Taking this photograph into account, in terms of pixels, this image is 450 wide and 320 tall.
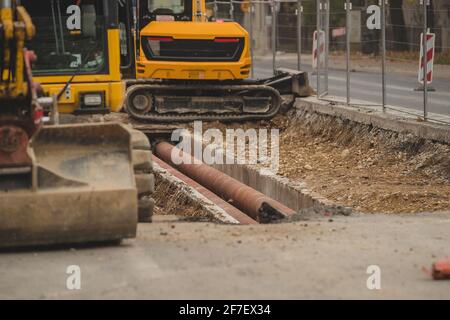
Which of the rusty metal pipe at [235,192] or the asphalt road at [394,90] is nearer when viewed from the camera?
the rusty metal pipe at [235,192]

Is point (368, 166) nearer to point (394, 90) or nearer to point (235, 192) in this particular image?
point (235, 192)

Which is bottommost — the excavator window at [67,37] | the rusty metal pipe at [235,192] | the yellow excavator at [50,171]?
the rusty metal pipe at [235,192]

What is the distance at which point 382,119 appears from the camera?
1909 centimetres

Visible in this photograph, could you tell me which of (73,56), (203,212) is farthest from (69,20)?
(203,212)

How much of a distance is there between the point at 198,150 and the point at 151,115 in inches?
117

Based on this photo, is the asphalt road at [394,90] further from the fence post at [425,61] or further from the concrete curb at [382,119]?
the fence post at [425,61]

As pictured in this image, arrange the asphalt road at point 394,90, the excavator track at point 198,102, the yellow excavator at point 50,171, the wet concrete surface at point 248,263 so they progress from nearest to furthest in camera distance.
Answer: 1. the wet concrete surface at point 248,263
2. the yellow excavator at point 50,171
3. the asphalt road at point 394,90
4. the excavator track at point 198,102

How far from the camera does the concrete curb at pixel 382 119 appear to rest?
16812 mm

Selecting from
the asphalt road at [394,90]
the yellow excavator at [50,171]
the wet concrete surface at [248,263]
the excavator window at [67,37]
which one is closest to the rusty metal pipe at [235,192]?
the wet concrete surface at [248,263]

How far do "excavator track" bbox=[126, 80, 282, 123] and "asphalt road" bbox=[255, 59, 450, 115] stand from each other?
5.42 feet

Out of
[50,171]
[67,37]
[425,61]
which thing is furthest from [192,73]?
[50,171]

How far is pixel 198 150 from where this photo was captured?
21.5m

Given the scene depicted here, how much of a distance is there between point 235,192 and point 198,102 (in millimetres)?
8016

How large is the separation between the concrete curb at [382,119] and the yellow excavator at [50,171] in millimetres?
6849
